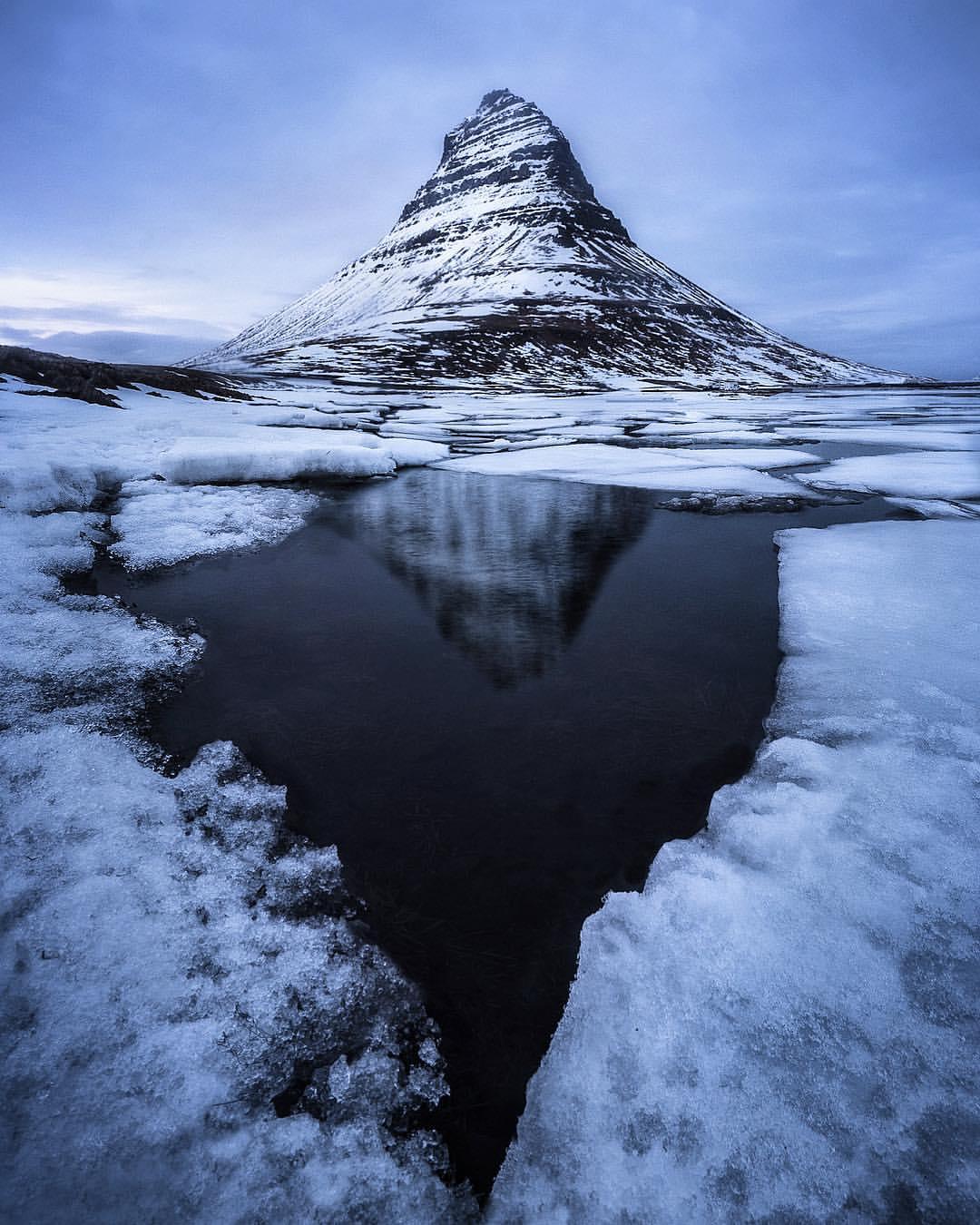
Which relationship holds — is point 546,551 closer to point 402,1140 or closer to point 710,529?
point 710,529

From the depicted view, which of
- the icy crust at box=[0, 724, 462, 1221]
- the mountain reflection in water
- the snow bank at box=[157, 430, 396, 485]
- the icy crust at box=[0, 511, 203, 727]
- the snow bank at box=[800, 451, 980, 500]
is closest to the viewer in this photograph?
the icy crust at box=[0, 724, 462, 1221]

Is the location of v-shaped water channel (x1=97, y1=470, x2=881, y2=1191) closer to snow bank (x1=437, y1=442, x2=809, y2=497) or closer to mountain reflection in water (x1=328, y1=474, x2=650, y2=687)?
mountain reflection in water (x1=328, y1=474, x2=650, y2=687)

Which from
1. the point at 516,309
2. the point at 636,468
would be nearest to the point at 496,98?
the point at 516,309

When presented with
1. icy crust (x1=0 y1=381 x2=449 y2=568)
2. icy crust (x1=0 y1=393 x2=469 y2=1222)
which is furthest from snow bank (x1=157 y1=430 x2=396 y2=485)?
icy crust (x1=0 y1=393 x2=469 y2=1222)

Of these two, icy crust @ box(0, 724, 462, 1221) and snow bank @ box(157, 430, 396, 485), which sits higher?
snow bank @ box(157, 430, 396, 485)

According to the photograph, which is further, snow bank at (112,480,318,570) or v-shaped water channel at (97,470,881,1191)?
snow bank at (112,480,318,570)

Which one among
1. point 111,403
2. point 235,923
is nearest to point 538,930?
point 235,923

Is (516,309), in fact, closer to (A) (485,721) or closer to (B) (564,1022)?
(A) (485,721)
